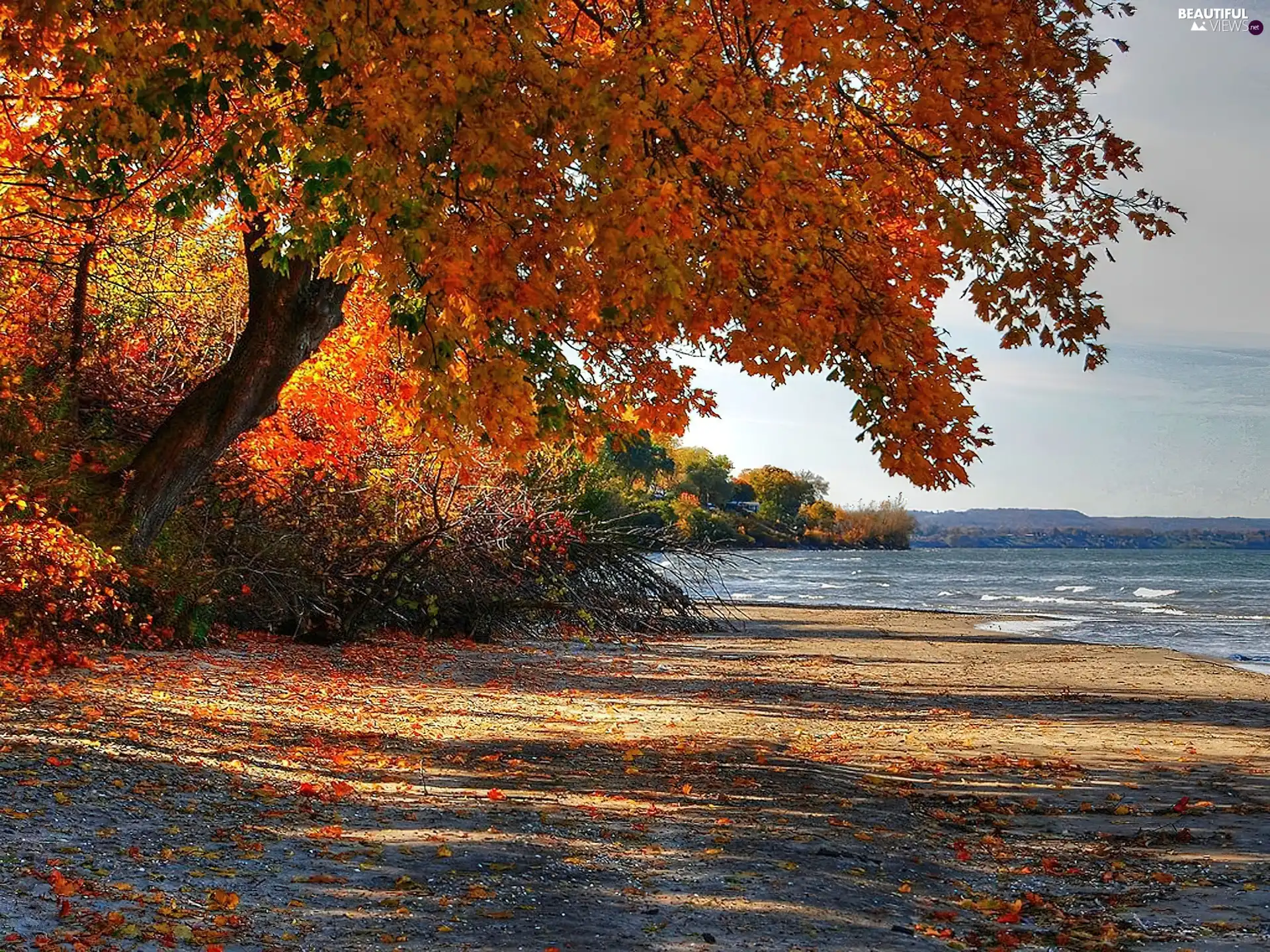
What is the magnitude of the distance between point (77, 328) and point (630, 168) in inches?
442

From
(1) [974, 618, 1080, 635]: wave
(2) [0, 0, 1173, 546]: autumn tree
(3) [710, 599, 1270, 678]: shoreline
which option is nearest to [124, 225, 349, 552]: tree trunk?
(2) [0, 0, 1173, 546]: autumn tree

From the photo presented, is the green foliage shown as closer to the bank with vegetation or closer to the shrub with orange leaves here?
the bank with vegetation

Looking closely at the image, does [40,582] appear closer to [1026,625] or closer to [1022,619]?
[1026,625]

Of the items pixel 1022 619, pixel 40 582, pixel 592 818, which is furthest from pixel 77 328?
pixel 1022 619

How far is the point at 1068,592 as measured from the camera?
5944 centimetres

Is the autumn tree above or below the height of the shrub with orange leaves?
above

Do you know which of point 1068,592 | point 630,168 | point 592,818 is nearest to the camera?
point 630,168

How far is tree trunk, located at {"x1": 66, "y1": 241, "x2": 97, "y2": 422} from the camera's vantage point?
14.6m

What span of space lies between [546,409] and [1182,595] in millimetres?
54065

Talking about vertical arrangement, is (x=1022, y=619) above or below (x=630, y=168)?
below

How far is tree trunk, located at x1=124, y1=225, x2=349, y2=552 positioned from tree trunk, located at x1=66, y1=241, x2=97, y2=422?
1.81 m

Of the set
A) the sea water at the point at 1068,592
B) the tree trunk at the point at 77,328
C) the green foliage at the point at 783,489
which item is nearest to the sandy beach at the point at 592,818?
the tree trunk at the point at 77,328

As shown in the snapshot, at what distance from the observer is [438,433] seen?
692cm

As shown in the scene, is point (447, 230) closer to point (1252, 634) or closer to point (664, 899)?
point (664, 899)
